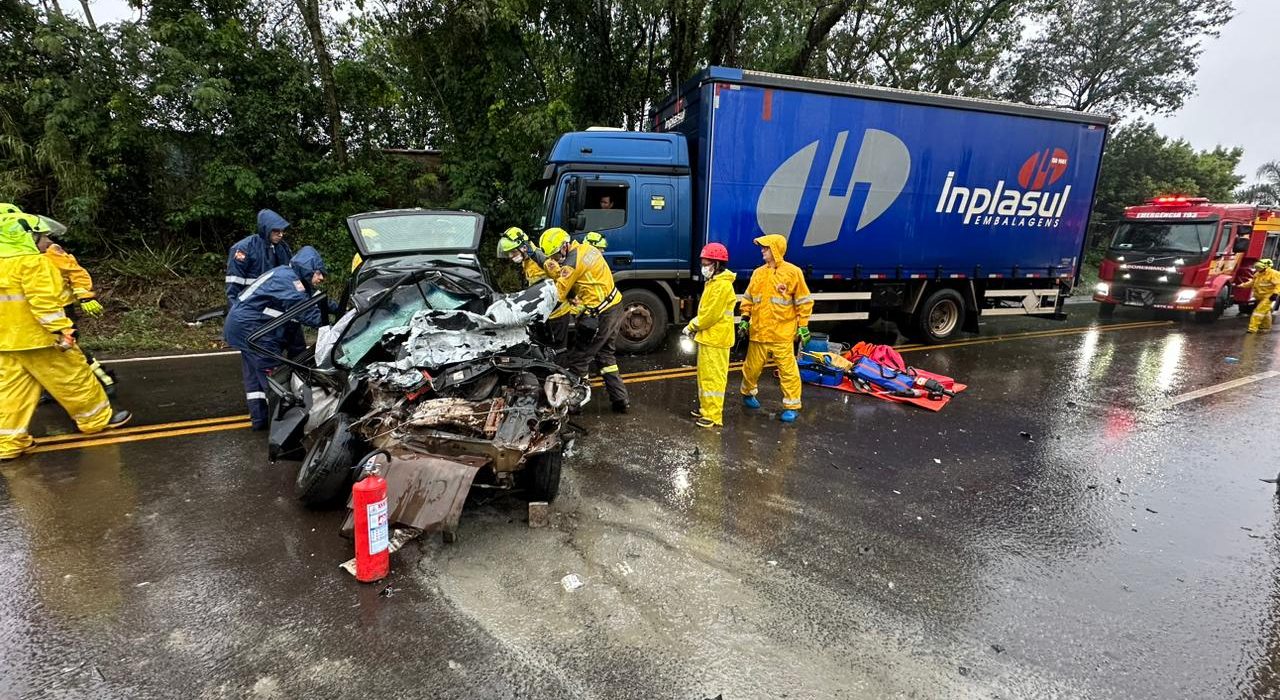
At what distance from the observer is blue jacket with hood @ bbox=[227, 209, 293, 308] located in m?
4.96

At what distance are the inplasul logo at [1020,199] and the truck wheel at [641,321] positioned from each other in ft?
14.1

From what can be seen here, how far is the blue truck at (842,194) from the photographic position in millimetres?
6938

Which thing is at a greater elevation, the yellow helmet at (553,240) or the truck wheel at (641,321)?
the yellow helmet at (553,240)

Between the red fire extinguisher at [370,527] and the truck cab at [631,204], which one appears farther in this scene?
the truck cab at [631,204]

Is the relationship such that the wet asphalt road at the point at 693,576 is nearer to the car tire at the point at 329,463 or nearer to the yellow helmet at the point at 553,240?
the car tire at the point at 329,463

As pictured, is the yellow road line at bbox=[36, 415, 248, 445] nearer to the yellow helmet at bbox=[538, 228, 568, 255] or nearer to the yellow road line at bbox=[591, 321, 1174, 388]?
the yellow helmet at bbox=[538, 228, 568, 255]

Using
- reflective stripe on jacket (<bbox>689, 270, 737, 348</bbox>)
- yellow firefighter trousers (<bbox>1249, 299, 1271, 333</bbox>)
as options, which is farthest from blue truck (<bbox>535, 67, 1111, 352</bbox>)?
yellow firefighter trousers (<bbox>1249, 299, 1271, 333</bbox>)

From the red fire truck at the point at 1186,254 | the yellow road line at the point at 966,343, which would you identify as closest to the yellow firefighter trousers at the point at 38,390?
the yellow road line at the point at 966,343

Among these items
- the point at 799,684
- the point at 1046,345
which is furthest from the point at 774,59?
the point at 799,684

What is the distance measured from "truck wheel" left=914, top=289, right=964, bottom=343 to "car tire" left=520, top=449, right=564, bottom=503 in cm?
719

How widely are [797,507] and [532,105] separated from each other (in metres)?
10.1

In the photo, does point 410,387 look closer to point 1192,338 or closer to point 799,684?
point 799,684

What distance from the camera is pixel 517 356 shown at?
3.61 meters

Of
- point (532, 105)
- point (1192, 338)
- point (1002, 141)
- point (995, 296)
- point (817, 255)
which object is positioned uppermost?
point (532, 105)
